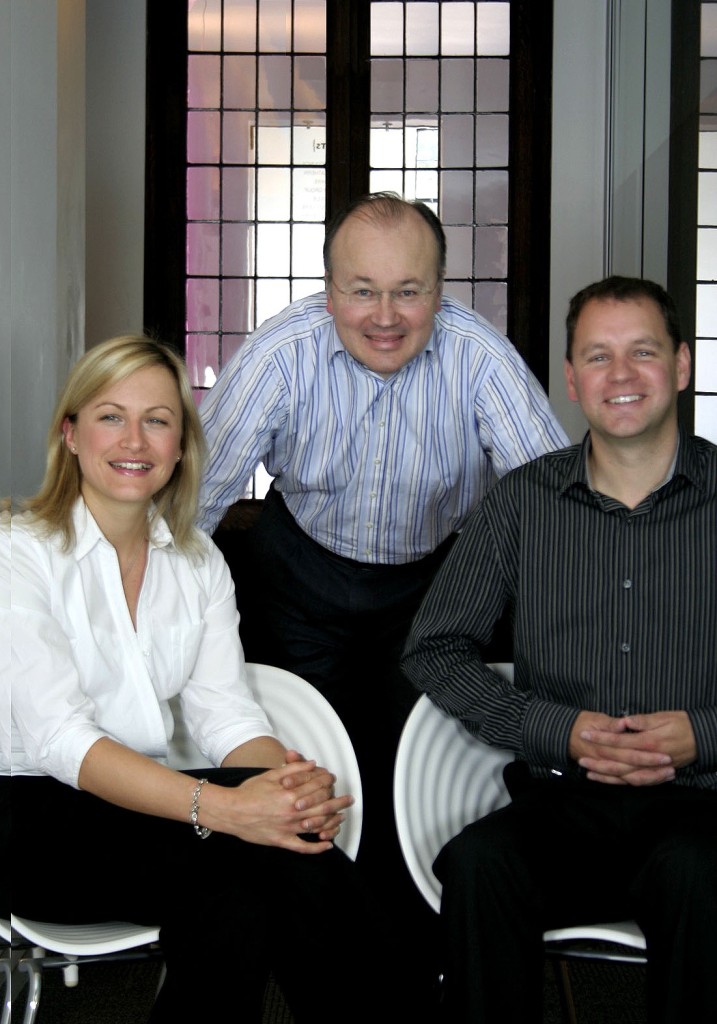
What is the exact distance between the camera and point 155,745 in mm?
1991

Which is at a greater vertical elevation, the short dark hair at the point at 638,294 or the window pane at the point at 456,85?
the window pane at the point at 456,85

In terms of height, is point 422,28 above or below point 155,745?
above

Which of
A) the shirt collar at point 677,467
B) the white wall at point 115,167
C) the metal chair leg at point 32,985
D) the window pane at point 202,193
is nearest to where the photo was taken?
the metal chair leg at point 32,985

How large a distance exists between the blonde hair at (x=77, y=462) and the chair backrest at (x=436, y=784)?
1.74ft

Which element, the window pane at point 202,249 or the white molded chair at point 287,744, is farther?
the window pane at point 202,249

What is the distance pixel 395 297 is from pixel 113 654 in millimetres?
972

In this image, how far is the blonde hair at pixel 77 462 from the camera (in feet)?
6.59

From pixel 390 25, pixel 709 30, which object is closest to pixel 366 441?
pixel 709 30

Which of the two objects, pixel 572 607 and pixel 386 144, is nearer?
pixel 572 607

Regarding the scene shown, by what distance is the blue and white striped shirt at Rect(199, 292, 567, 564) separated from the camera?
8.46 feet

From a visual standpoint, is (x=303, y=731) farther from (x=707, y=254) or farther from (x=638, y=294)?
(x=707, y=254)

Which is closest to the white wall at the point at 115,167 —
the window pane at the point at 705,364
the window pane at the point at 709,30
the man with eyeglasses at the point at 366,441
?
the window pane at the point at 709,30

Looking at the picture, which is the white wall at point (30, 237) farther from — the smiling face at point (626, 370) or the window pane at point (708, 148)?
the window pane at point (708, 148)

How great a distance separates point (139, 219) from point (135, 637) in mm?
4646
